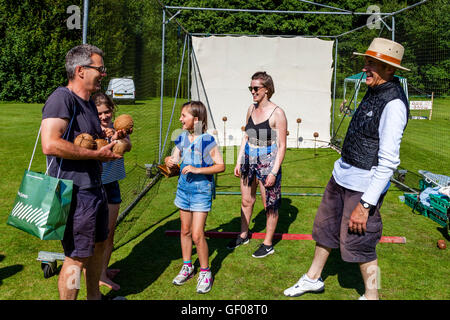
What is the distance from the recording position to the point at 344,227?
300 cm

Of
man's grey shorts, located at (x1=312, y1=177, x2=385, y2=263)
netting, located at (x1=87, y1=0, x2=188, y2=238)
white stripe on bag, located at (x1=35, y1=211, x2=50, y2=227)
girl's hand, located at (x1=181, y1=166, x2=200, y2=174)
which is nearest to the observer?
white stripe on bag, located at (x1=35, y1=211, x2=50, y2=227)

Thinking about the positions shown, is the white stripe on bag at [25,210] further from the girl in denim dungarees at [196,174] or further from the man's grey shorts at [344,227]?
the man's grey shorts at [344,227]

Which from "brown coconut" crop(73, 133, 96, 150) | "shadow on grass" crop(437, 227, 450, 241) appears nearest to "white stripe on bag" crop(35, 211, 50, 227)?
"brown coconut" crop(73, 133, 96, 150)

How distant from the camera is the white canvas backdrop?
11609 millimetres

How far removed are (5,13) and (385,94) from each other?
2686 centimetres

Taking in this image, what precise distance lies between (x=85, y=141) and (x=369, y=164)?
1.99 metres

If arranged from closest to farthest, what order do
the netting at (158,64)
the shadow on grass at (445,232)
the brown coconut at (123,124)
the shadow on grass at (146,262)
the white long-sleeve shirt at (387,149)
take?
the white long-sleeve shirt at (387,149), the brown coconut at (123,124), the shadow on grass at (146,262), the shadow on grass at (445,232), the netting at (158,64)

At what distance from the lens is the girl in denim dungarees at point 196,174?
3324mm

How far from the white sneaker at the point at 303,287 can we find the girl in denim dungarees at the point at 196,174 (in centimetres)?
73

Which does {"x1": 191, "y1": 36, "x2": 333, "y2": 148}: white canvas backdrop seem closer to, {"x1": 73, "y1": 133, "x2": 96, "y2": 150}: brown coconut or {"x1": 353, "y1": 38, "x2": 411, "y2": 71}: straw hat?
{"x1": 353, "y1": 38, "x2": 411, "y2": 71}: straw hat

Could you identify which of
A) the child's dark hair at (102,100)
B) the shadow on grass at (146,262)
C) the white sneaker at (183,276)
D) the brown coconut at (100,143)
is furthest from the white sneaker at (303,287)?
the child's dark hair at (102,100)

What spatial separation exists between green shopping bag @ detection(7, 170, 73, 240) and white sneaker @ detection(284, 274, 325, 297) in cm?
204

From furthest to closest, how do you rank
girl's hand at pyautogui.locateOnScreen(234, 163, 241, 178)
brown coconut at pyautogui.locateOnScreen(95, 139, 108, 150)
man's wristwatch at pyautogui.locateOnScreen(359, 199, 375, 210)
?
girl's hand at pyautogui.locateOnScreen(234, 163, 241, 178), man's wristwatch at pyautogui.locateOnScreen(359, 199, 375, 210), brown coconut at pyautogui.locateOnScreen(95, 139, 108, 150)

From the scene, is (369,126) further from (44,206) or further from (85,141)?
(44,206)
